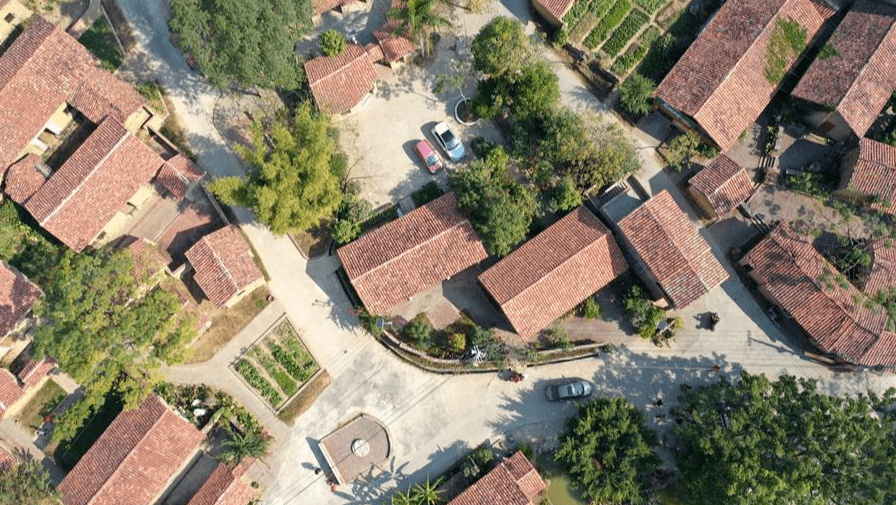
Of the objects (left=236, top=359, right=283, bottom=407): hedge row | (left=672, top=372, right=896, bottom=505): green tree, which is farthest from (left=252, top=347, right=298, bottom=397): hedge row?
(left=672, top=372, right=896, bottom=505): green tree

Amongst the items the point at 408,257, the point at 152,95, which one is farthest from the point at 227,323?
the point at 152,95

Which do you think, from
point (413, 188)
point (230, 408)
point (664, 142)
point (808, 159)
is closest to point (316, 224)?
point (413, 188)

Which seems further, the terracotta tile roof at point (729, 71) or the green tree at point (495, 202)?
the terracotta tile roof at point (729, 71)

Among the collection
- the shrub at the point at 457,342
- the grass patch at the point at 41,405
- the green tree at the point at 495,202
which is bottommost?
the grass patch at the point at 41,405

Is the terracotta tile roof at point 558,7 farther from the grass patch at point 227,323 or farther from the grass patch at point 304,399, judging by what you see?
the grass patch at point 304,399

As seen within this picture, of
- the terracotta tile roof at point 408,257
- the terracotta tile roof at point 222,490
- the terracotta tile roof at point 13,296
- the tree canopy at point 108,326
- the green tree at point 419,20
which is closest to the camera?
the tree canopy at point 108,326

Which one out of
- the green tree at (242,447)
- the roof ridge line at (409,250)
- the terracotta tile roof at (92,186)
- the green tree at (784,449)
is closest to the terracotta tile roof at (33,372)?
the terracotta tile roof at (92,186)
